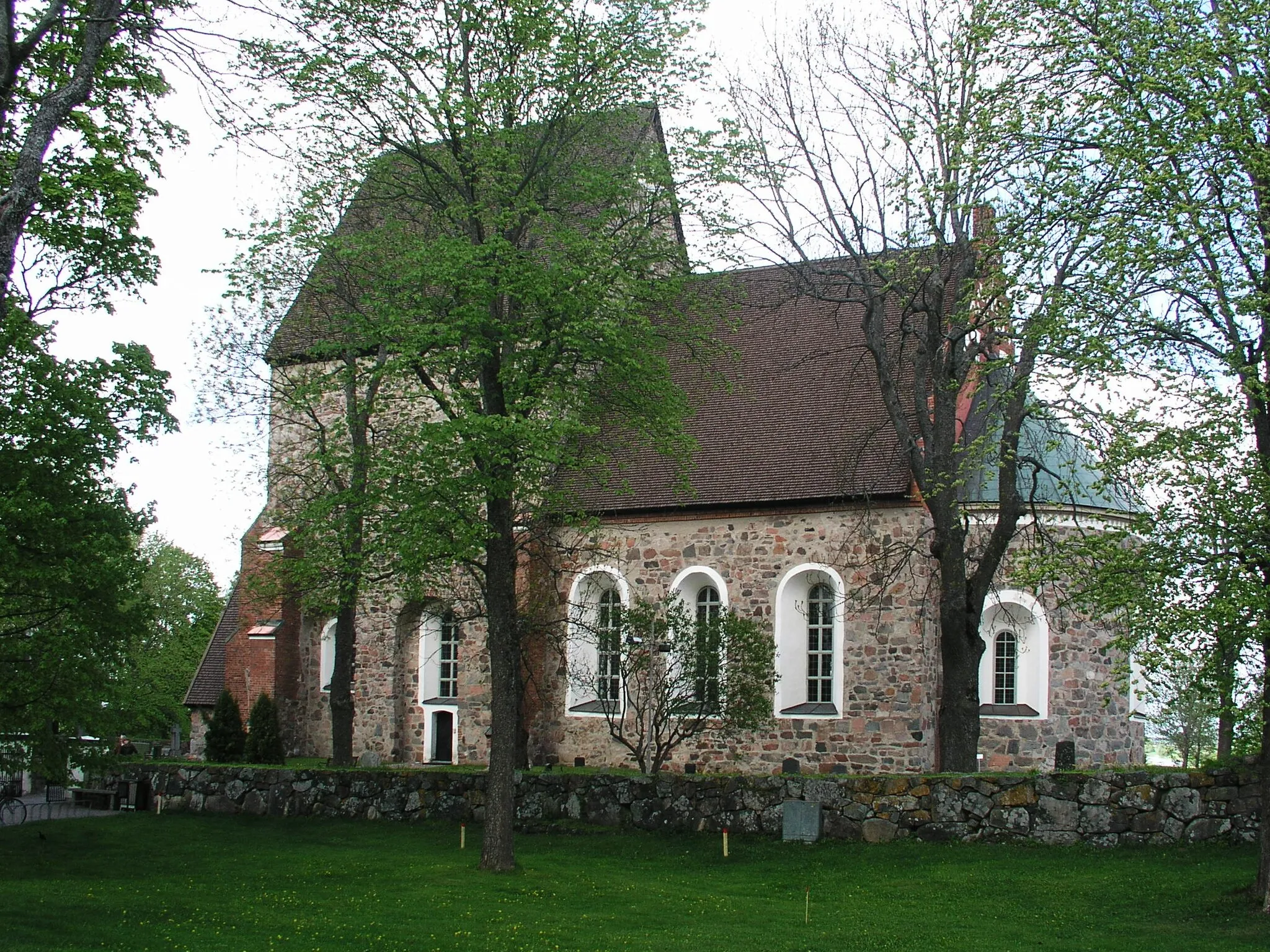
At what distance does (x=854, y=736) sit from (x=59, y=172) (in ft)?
46.6

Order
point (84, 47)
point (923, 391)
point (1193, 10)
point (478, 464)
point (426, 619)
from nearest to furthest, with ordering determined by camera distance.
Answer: point (84, 47) → point (1193, 10) → point (478, 464) → point (923, 391) → point (426, 619)

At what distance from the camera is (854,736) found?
1997 cm

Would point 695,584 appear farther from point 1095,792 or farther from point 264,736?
point 264,736

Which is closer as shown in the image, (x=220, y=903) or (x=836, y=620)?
(x=220, y=903)

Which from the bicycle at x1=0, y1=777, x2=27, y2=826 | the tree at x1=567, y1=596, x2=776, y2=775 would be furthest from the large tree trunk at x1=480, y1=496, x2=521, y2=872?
the bicycle at x1=0, y1=777, x2=27, y2=826

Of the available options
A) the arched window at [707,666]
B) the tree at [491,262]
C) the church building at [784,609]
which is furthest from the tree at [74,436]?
the arched window at [707,666]

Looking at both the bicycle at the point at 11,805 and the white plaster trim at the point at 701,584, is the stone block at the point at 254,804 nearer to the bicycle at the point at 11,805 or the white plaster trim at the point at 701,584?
the bicycle at the point at 11,805

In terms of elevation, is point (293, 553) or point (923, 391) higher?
point (923, 391)

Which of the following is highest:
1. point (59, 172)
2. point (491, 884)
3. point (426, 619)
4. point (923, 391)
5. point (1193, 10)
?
point (1193, 10)

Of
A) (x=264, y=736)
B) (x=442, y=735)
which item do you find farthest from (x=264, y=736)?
(x=442, y=735)

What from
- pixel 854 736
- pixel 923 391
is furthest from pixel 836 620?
pixel 923 391

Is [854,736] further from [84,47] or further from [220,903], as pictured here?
[84,47]

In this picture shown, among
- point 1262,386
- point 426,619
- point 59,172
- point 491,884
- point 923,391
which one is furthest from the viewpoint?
point 426,619

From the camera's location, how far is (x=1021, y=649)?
802 inches
